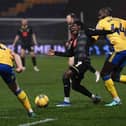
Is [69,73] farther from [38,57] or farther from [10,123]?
[38,57]

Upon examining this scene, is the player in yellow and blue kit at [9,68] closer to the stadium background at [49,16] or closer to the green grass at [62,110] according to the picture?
the green grass at [62,110]

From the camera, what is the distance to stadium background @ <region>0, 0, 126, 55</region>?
1378 inches

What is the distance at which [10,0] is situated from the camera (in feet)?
125

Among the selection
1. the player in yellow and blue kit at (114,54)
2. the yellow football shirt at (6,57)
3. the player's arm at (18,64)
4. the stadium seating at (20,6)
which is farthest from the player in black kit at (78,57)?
the stadium seating at (20,6)

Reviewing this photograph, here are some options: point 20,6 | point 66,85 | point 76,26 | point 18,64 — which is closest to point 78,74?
point 66,85

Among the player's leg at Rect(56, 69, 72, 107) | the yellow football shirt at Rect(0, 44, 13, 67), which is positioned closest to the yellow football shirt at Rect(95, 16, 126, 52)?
the player's leg at Rect(56, 69, 72, 107)

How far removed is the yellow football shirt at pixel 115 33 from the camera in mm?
13406

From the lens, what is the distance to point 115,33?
13.4m

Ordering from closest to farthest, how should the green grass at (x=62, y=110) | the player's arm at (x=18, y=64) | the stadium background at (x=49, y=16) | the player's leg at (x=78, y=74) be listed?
1. the player's arm at (x=18, y=64)
2. the green grass at (x=62, y=110)
3. the player's leg at (x=78, y=74)
4. the stadium background at (x=49, y=16)

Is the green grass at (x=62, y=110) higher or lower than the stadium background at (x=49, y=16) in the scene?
higher

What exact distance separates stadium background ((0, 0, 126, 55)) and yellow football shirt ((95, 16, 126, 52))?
808 inches

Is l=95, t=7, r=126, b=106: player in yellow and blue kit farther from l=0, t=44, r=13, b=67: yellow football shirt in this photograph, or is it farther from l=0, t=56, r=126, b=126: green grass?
l=0, t=44, r=13, b=67: yellow football shirt

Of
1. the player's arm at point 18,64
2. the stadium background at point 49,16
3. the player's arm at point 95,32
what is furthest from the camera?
the stadium background at point 49,16

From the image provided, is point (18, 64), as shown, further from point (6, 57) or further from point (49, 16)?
point (49, 16)
